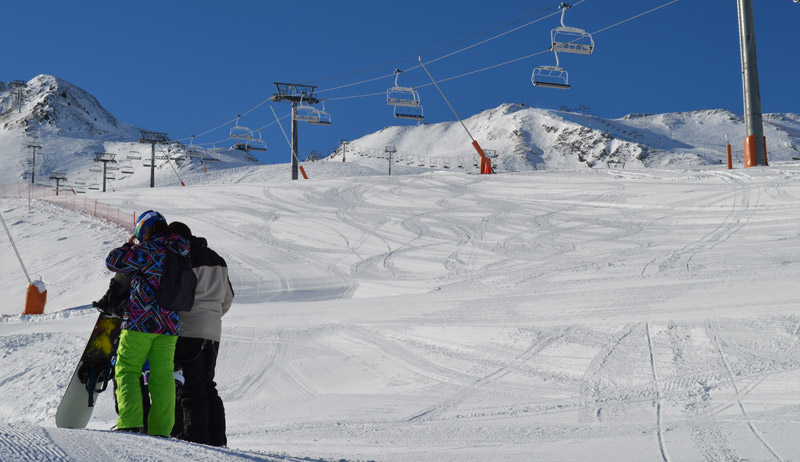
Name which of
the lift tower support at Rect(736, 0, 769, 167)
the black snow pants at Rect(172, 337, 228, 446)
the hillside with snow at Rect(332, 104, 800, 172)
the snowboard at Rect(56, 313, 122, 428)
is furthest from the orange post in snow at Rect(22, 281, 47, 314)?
the hillside with snow at Rect(332, 104, 800, 172)

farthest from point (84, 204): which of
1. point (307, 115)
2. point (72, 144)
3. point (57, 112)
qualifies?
point (57, 112)

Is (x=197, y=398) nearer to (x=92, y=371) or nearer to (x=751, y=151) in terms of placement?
(x=92, y=371)

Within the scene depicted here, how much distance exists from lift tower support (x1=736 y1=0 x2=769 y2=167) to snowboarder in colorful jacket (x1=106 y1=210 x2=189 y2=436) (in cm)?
2051

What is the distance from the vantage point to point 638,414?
5047mm

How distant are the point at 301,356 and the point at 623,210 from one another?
438 inches

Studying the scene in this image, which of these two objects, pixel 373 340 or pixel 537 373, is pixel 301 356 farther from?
pixel 537 373

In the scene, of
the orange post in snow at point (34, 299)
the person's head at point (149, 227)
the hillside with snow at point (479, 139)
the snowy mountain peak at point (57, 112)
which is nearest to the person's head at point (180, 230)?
the person's head at point (149, 227)

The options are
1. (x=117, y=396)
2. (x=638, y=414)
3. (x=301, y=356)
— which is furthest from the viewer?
(x=301, y=356)

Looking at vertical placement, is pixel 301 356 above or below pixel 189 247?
below

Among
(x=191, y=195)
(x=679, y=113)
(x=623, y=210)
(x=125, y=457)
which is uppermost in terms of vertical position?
(x=679, y=113)

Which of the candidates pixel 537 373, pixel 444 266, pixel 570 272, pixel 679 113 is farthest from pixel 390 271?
pixel 679 113

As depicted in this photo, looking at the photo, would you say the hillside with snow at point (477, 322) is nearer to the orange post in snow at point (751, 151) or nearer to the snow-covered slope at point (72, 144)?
the orange post in snow at point (751, 151)

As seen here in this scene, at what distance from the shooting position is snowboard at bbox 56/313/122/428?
14.3ft

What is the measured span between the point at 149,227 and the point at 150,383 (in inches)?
35.3
